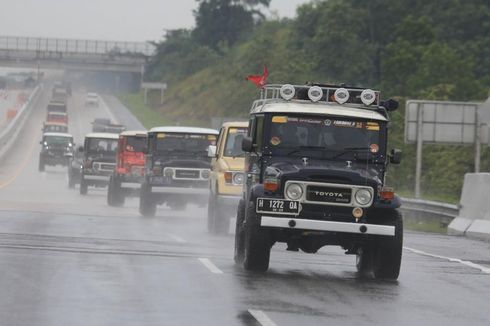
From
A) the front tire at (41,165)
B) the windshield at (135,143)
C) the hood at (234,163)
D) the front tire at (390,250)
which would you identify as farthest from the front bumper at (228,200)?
the front tire at (41,165)

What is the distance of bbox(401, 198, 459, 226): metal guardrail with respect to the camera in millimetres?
31266

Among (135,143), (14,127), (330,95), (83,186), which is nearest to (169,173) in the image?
(135,143)

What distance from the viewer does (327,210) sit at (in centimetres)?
1571

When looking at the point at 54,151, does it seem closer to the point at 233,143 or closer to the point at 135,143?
the point at 135,143

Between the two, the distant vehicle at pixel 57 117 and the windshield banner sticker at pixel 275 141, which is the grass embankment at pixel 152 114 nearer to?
the distant vehicle at pixel 57 117

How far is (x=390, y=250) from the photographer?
→ 52.3ft

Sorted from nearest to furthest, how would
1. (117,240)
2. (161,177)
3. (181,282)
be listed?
(181,282)
(117,240)
(161,177)

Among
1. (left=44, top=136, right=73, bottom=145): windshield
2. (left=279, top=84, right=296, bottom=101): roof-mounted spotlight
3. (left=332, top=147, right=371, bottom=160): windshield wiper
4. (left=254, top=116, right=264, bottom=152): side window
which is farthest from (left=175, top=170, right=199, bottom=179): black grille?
(left=44, top=136, right=73, bottom=145): windshield

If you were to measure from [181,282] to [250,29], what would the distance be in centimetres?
18583

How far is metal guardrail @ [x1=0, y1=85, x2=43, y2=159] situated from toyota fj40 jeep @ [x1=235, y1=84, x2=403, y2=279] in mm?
73228

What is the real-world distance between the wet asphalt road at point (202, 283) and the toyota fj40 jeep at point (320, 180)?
40cm

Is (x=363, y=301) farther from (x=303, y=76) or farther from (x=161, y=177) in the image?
(x=303, y=76)

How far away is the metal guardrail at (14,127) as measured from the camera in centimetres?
9684

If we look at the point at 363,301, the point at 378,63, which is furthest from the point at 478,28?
the point at 363,301
